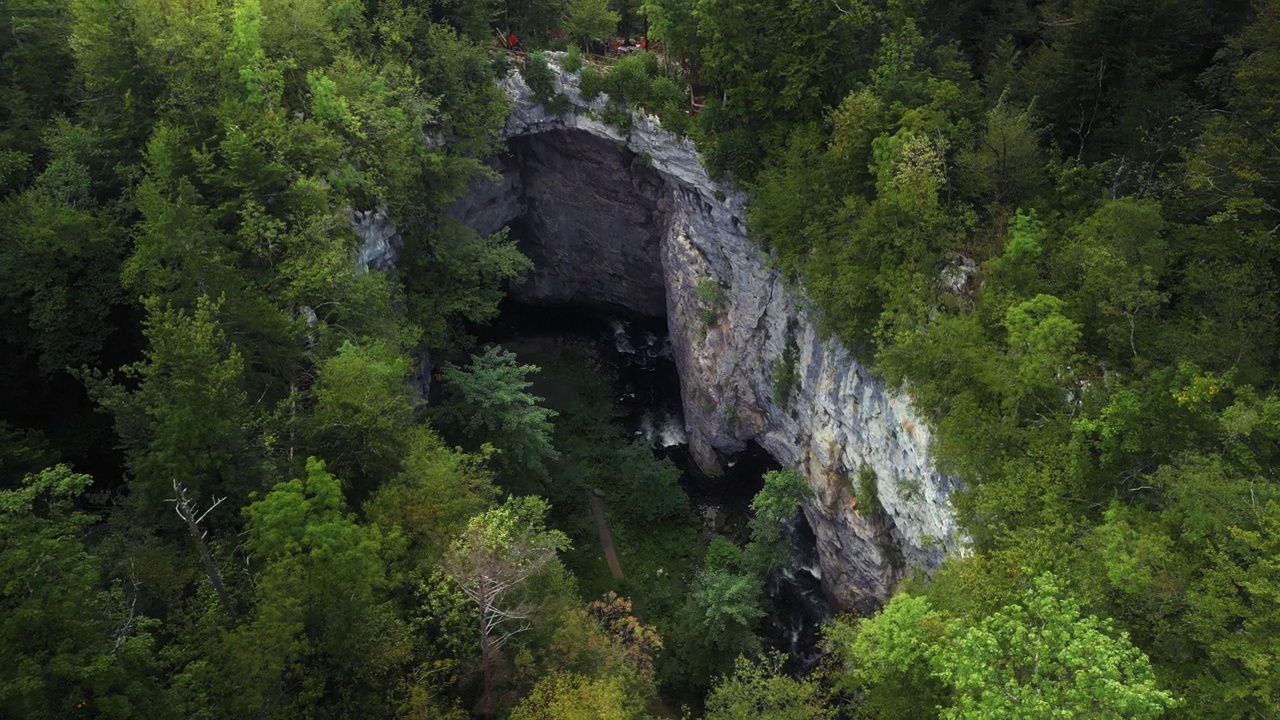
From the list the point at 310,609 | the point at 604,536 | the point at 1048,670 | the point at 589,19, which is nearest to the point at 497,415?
the point at 604,536

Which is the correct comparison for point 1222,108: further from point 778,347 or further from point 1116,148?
point 778,347

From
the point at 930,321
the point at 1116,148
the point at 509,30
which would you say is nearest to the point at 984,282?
the point at 930,321

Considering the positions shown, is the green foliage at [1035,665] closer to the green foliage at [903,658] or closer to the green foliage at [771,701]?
the green foliage at [903,658]

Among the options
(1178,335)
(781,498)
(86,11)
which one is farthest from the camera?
(781,498)

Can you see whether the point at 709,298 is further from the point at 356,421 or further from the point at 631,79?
Answer: the point at 356,421

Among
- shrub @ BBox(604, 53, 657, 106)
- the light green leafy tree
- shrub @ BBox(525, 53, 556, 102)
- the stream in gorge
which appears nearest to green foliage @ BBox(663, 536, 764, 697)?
the stream in gorge

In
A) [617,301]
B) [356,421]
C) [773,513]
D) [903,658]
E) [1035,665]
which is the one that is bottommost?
[617,301]

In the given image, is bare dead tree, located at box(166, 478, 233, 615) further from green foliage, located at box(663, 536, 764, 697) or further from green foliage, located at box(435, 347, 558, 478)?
green foliage, located at box(663, 536, 764, 697)
